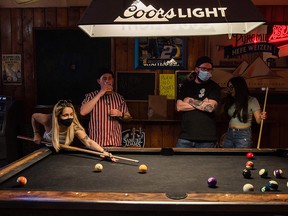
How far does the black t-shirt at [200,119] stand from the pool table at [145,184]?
78 cm

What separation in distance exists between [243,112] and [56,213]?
2.65 metres

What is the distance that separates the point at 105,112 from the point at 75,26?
4.89 ft

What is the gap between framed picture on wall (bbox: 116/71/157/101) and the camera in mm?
4891

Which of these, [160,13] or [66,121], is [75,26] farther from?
[160,13]

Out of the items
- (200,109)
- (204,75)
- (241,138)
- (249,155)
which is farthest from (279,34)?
(249,155)

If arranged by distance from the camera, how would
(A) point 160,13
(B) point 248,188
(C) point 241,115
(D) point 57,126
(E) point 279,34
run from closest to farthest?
(B) point 248,188, (A) point 160,13, (D) point 57,126, (C) point 241,115, (E) point 279,34

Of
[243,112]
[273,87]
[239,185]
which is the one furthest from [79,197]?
[273,87]

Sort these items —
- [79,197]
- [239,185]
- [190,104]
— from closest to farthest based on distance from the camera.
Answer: [79,197] → [239,185] → [190,104]

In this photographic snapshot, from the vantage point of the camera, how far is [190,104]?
12.8ft

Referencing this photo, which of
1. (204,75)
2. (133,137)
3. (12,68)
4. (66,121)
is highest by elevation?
(12,68)

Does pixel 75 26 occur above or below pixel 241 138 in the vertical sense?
above

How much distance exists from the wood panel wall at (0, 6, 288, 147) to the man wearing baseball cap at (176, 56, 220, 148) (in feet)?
2.73

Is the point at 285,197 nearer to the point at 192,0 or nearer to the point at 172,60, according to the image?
the point at 192,0

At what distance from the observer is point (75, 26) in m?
4.87
